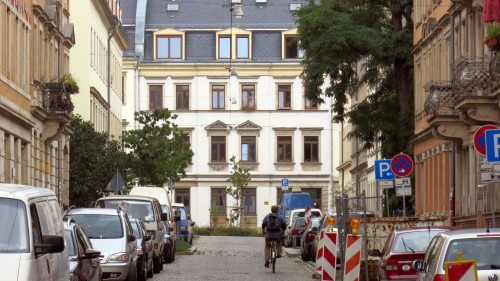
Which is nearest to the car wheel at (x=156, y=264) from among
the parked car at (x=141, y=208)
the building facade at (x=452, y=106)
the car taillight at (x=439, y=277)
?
the parked car at (x=141, y=208)

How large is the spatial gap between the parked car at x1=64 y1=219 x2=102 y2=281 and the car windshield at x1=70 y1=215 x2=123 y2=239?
773 centimetres

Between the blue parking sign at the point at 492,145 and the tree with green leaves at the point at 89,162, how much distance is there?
36.4 meters

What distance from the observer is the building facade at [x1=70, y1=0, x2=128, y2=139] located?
239 ft

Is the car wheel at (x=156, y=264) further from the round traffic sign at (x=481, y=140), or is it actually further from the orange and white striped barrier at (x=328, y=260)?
the round traffic sign at (x=481, y=140)

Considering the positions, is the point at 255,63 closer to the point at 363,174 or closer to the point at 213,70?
the point at 213,70

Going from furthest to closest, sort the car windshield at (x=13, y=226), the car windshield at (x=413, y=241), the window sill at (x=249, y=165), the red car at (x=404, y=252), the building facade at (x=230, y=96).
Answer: the window sill at (x=249, y=165) → the building facade at (x=230, y=96) → the car windshield at (x=413, y=241) → the red car at (x=404, y=252) → the car windshield at (x=13, y=226)

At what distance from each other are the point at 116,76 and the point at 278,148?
65.0ft

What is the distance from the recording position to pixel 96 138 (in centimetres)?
5894

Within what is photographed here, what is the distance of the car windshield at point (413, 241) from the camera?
83.4ft

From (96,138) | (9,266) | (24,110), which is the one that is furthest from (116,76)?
(9,266)

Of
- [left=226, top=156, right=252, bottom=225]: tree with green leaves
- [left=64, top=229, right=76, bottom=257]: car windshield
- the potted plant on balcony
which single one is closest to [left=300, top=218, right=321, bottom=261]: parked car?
the potted plant on balcony

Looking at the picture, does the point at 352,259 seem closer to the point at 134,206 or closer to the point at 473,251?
the point at 473,251

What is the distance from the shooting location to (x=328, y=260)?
26.4 meters

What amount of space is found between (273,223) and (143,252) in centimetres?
746
